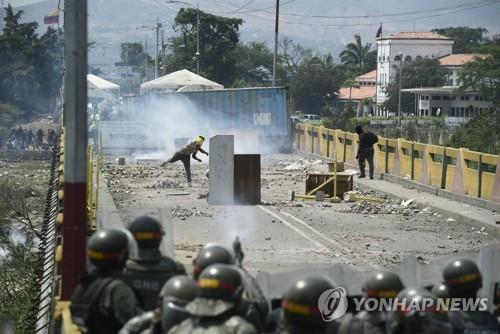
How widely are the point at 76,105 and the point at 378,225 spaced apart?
12703 mm

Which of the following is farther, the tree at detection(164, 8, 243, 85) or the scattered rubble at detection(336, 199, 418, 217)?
the tree at detection(164, 8, 243, 85)

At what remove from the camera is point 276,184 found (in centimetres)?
3012

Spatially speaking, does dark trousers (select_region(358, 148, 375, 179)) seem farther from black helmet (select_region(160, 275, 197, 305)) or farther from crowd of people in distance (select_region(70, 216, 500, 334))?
black helmet (select_region(160, 275, 197, 305))

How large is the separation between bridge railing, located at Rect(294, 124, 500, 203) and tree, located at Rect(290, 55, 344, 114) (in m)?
107

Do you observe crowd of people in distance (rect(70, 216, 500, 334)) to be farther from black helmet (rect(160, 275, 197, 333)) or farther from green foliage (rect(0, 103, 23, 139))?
green foliage (rect(0, 103, 23, 139))

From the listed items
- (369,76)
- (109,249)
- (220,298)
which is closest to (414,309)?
(220,298)

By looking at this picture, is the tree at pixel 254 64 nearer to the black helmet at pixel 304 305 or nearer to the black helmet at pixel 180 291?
the black helmet at pixel 180 291

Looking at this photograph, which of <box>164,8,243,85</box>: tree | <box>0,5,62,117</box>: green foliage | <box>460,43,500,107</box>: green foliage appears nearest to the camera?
<box>460,43,500,107</box>: green foliage

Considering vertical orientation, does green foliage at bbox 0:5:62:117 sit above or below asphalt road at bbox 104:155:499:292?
above

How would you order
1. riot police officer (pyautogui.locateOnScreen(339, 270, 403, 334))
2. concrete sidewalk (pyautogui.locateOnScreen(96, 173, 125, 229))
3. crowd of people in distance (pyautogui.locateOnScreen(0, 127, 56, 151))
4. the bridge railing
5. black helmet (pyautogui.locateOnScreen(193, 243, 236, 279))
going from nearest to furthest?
riot police officer (pyautogui.locateOnScreen(339, 270, 403, 334)) < black helmet (pyautogui.locateOnScreen(193, 243, 236, 279)) < concrete sidewalk (pyautogui.locateOnScreen(96, 173, 125, 229)) < the bridge railing < crowd of people in distance (pyautogui.locateOnScreen(0, 127, 56, 151))

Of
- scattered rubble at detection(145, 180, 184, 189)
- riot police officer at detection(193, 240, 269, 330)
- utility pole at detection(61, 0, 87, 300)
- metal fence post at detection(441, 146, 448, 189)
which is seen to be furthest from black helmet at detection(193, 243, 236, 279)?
scattered rubble at detection(145, 180, 184, 189)

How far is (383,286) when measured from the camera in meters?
5.99

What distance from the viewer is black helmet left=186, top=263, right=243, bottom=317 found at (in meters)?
5.48

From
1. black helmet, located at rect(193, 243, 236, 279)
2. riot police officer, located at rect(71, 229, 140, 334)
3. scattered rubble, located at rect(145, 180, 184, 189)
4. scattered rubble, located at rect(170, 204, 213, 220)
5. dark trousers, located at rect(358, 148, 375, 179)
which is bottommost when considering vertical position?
scattered rubble, located at rect(145, 180, 184, 189)
